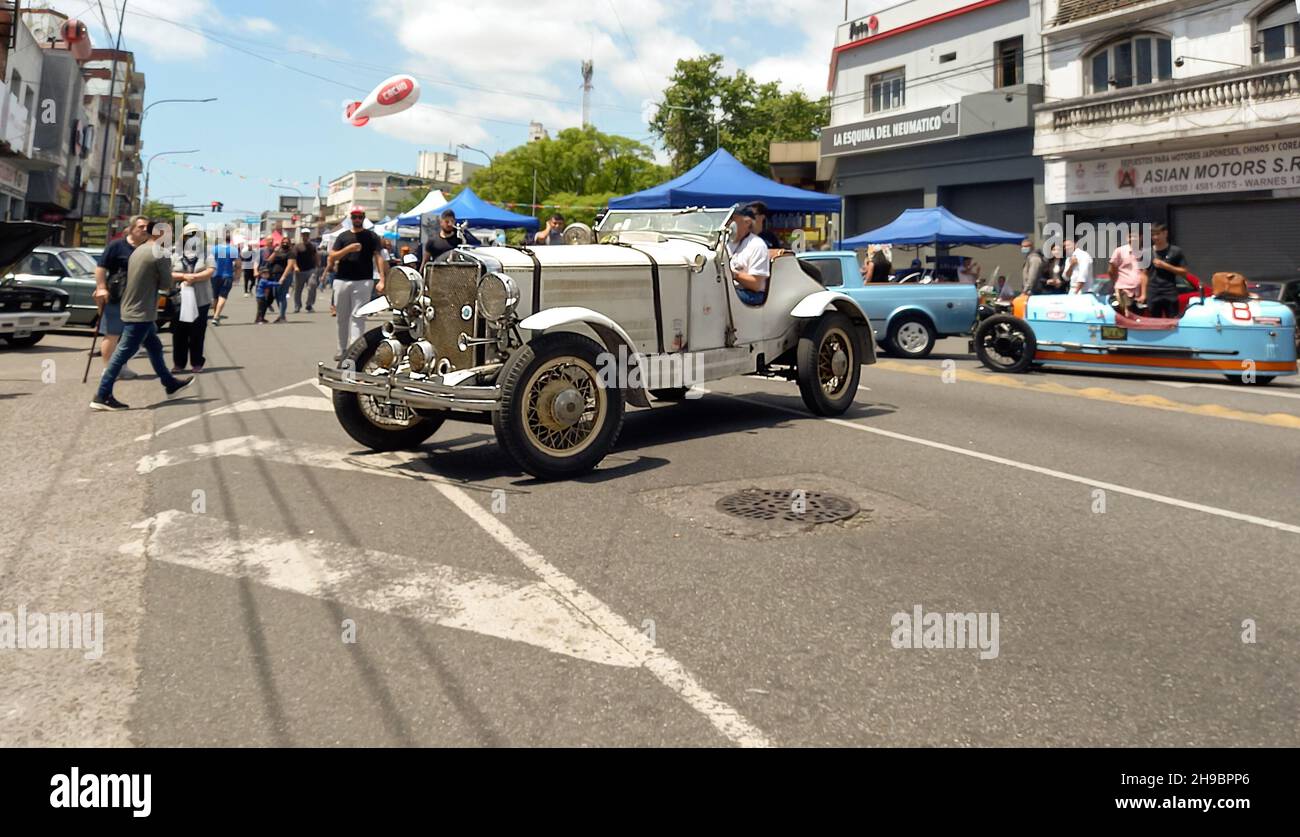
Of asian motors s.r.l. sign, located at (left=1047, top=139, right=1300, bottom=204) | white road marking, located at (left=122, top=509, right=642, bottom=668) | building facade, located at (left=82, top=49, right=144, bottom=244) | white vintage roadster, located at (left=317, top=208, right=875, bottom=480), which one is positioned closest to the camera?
white road marking, located at (left=122, top=509, right=642, bottom=668)

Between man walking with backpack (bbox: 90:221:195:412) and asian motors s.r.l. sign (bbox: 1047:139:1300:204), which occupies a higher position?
asian motors s.r.l. sign (bbox: 1047:139:1300:204)

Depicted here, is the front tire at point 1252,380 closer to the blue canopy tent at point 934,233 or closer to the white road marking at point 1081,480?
the white road marking at point 1081,480

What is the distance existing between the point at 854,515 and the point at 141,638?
11.6 ft

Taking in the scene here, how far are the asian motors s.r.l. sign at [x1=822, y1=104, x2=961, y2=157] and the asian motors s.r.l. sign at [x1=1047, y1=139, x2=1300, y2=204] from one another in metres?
4.50

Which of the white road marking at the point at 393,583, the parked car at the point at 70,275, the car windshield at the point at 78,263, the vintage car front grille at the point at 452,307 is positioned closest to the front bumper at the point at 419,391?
the vintage car front grille at the point at 452,307

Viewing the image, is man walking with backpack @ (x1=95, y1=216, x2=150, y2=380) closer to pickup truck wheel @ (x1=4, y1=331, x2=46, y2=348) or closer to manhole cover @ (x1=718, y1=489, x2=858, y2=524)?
pickup truck wheel @ (x1=4, y1=331, x2=46, y2=348)

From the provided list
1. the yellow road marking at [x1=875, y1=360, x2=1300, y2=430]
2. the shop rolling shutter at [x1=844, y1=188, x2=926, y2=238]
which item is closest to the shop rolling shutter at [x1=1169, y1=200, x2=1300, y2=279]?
the shop rolling shutter at [x1=844, y1=188, x2=926, y2=238]

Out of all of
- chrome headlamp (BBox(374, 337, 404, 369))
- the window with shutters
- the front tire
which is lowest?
the front tire

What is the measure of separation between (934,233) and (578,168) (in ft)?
188

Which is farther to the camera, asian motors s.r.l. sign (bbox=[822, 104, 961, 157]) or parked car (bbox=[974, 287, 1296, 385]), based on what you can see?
asian motors s.r.l. sign (bbox=[822, 104, 961, 157])

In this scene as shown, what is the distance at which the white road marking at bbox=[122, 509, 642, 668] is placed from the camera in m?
3.76

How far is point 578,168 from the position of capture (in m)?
75.9

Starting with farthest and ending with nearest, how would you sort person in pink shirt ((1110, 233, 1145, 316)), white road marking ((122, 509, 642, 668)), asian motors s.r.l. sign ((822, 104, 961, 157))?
asian motors s.r.l. sign ((822, 104, 961, 157)), person in pink shirt ((1110, 233, 1145, 316)), white road marking ((122, 509, 642, 668))

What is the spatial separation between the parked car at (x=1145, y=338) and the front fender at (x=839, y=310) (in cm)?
481
